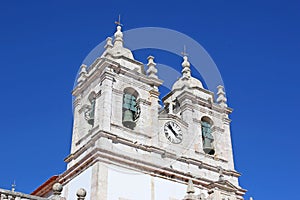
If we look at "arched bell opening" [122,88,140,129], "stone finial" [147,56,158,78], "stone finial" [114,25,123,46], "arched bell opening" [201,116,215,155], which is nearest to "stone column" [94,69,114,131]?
"arched bell opening" [122,88,140,129]

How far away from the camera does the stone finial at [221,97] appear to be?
26.7 metres

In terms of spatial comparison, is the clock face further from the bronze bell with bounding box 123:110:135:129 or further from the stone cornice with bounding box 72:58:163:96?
the stone cornice with bounding box 72:58:163:96

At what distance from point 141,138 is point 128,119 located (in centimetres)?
111

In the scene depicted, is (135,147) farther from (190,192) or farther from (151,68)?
(151,68)

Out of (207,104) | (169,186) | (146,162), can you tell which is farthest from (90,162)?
(207,104)

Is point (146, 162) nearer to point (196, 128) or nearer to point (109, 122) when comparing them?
point (109, 122)

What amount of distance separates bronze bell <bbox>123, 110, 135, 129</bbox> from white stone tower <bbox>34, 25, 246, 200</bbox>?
0.15ft

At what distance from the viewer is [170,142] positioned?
22828 mm

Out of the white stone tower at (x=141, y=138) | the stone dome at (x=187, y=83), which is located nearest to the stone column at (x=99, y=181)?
the white stone tower at (x=141, y=138)

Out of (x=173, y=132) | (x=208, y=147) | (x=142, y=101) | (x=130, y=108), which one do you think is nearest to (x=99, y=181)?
(x=130, y=108)

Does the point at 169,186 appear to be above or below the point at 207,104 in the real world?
below

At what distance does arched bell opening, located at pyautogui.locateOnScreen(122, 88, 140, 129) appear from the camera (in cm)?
2220

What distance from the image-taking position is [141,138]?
2181 cm

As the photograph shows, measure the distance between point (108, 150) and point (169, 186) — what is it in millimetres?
3411
